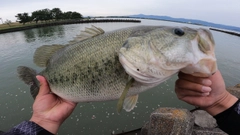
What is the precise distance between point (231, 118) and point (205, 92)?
0.69 m

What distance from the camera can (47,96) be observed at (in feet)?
8.86

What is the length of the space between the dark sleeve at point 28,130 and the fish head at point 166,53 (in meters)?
1.58

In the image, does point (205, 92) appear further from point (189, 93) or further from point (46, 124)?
point (46, 124)

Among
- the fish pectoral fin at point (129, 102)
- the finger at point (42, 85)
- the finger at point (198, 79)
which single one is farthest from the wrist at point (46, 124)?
the finger at point (198, 79)

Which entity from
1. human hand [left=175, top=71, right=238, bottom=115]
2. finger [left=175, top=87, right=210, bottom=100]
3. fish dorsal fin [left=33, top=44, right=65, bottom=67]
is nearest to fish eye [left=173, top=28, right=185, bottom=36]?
human hand [left=175, top=71, right=238, bottom=115]

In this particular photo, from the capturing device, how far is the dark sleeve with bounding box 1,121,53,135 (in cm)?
222

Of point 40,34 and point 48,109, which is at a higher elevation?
point 48,109

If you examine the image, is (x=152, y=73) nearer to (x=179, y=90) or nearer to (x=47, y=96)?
(x=179, y=90)

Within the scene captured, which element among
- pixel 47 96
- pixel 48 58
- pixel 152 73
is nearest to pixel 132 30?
pixel 152 73

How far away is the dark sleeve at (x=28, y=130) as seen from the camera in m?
2.22

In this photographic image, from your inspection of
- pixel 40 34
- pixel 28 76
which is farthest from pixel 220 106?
pixel 40 34

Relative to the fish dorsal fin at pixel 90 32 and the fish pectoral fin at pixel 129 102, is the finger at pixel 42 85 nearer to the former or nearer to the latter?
the fish dorsal fin at pixel 90 32

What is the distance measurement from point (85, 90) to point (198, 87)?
4.76 feet

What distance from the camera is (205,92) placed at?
1784mm
